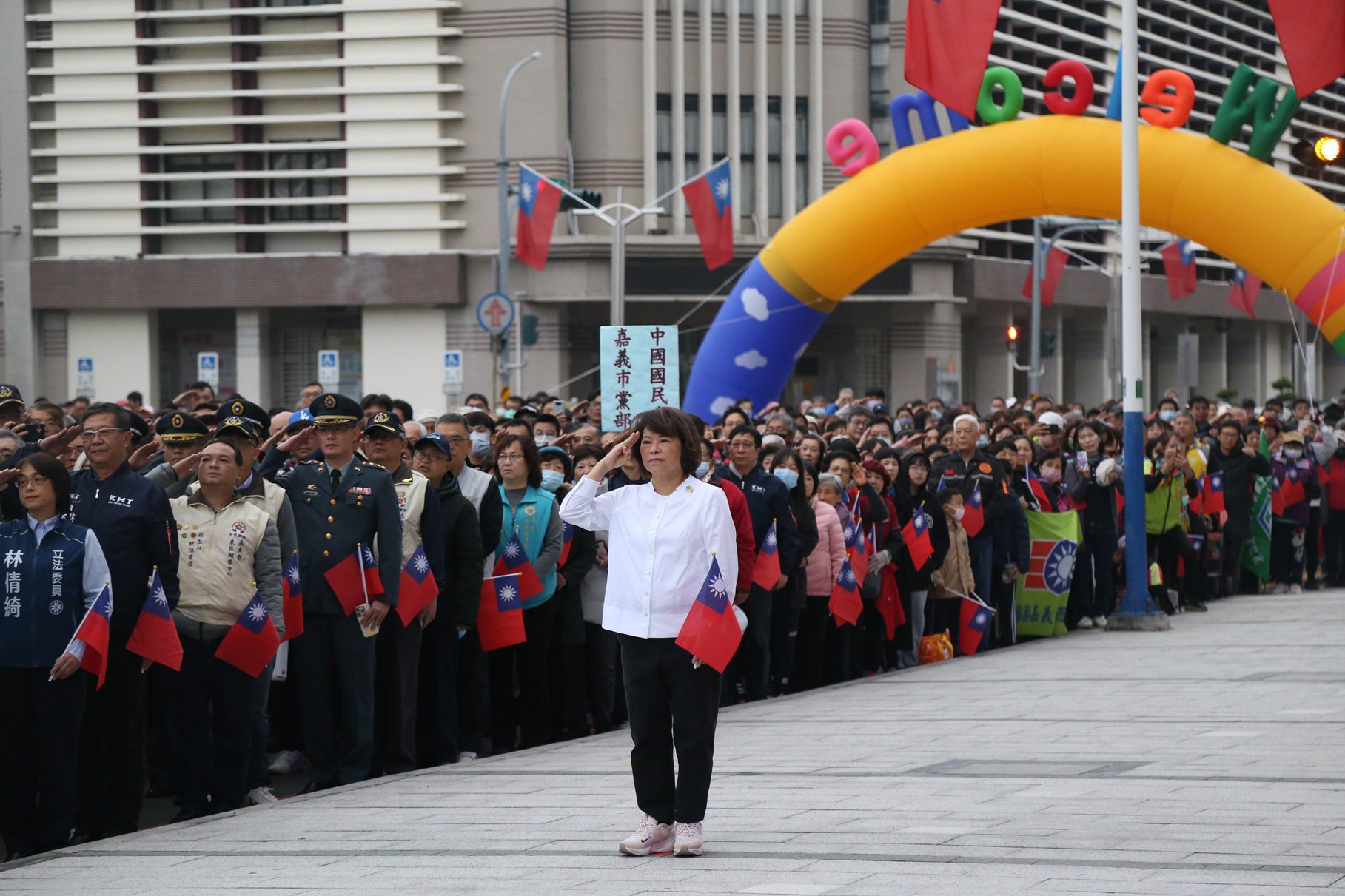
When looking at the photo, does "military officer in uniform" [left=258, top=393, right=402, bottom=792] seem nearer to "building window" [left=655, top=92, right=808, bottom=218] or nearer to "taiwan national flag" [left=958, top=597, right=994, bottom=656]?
"taiwan national flag" [left=958, top=597, right=994, bottom=656]

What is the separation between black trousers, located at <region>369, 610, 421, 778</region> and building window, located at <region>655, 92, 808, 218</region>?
34.8 m

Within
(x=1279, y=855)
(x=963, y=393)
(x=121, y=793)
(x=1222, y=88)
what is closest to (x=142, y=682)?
(x=121, y=793)

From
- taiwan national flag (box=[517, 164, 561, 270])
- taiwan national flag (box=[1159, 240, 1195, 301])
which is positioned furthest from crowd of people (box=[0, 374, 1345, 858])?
taiwan national flag (box=[517, 164, 561, 270])

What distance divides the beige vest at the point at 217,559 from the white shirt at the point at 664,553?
2.33 metres

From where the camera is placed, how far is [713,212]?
30.4 metres

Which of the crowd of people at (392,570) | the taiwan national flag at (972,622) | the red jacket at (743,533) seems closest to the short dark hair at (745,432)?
the crowd of people at (392,570)

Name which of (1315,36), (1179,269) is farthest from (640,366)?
(1179,269)

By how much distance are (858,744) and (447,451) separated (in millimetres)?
2785

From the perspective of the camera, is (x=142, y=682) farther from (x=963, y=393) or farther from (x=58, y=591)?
(x=963, y=393)

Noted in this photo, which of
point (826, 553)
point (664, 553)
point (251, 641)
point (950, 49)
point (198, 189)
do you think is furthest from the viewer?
point (198, 189)

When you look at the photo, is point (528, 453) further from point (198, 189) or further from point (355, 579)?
point (198, 189)

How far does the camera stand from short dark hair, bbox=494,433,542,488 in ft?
37.4

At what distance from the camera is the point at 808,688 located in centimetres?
1379

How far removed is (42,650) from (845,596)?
6.64 m
